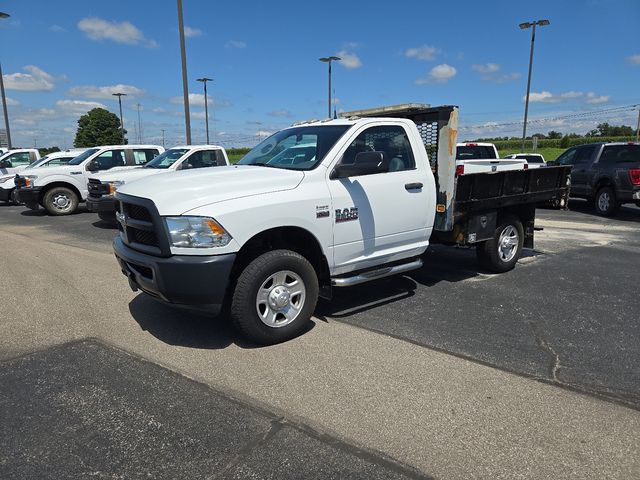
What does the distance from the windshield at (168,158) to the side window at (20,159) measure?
1000 centimetres

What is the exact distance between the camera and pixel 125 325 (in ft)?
15.3

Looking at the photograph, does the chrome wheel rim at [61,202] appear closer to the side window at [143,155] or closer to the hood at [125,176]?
the side window at [143,155]

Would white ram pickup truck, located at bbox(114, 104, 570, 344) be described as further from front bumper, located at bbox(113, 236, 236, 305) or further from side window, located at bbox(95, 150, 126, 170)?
side window, located at bbox(95, 150, 126, 170)

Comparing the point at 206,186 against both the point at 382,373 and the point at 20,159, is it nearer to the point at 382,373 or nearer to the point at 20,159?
the point at 382,373

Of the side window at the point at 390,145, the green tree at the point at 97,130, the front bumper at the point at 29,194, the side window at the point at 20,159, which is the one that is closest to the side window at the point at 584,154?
the side window at the point at 390,145

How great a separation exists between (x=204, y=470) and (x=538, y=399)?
7.42 feet

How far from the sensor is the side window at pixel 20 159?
61.7 feet

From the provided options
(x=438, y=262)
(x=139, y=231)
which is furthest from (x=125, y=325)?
(x=438, y=262)

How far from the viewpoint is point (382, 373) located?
3.65m

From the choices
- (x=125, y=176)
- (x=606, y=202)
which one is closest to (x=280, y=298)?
(x=125, y=176)

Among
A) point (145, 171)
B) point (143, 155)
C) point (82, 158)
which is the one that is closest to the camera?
point (145, 171)

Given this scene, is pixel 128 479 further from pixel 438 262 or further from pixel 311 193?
pixel 438 262

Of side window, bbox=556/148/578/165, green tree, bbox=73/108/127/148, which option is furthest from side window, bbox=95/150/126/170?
green tree, bbox=73/108/127/148

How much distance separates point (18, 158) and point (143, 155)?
850cm
